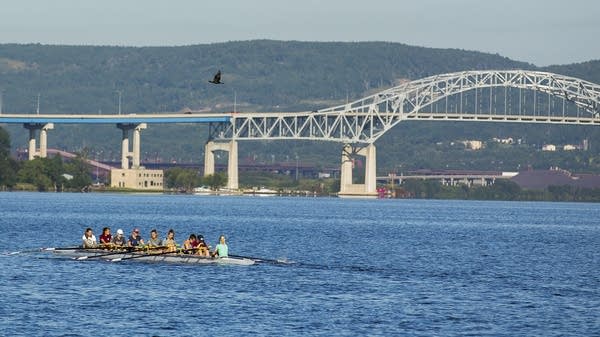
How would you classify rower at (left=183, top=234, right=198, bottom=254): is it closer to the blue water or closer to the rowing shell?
the rowing shell

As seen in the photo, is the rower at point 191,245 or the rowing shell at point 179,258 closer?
the rowing shell at point 179,258

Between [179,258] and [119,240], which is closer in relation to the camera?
[179,258]

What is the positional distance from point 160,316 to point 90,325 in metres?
3.02

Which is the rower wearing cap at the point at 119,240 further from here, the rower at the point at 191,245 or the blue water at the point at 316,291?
the rower at the point at 191,245

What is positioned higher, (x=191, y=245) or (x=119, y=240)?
(x=119, y=240)

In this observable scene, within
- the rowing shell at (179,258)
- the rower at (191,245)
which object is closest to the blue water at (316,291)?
the rowing shell at (179,258)

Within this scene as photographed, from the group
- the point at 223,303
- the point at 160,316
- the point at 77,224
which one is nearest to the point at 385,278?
the point at 223,303

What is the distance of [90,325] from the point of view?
45.3 meters

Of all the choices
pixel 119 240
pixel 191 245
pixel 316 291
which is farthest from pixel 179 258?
pixel 316 291

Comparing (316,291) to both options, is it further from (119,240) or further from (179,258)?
(119,240)

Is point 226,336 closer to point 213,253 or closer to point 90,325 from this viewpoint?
point 90,325

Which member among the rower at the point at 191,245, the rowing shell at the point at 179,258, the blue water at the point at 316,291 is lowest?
the blue water at the point at 316,291

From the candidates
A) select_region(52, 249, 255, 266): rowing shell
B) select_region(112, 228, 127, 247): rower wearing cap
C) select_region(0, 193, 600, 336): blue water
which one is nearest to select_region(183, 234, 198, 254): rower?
select_region(52, 249, 255, 266): rowing shell

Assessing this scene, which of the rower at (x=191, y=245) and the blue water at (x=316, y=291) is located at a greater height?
the rower at (x=191, y=245)
